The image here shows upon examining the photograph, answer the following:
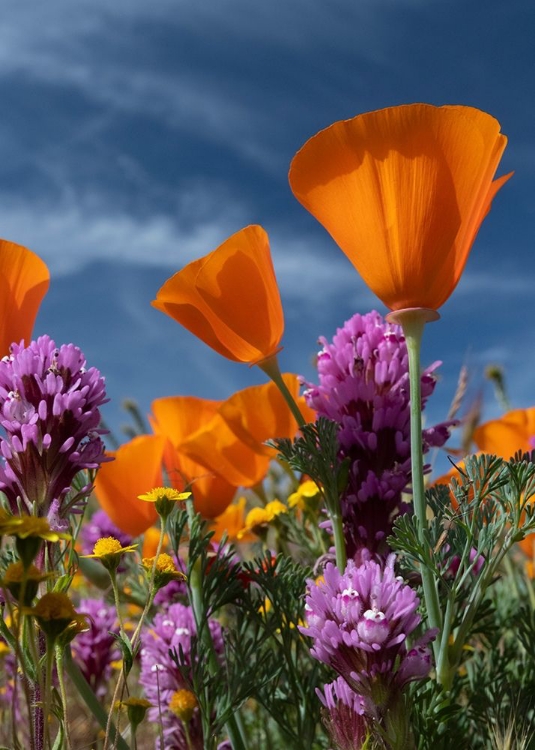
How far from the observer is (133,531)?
2.01 m

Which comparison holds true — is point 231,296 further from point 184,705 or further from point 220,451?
point 184,705

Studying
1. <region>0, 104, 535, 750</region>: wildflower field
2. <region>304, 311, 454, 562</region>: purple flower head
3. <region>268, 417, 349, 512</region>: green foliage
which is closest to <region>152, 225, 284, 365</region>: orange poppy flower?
<region>0, 104, 535, 750</region>: wildflower field

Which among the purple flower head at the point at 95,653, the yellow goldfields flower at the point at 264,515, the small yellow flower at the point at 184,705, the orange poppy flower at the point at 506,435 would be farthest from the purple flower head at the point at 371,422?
the purple flower head at the point at 95,653

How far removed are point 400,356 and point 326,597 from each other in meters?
0.49

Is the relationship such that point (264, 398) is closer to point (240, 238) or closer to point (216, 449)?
point (216, 449)

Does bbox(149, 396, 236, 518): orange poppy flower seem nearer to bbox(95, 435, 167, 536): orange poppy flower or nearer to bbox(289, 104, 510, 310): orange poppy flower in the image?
bbox(95, 435, 167, 536): orange poppy flower

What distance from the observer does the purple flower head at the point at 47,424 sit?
108cm

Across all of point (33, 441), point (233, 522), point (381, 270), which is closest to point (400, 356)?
point (381, 270)

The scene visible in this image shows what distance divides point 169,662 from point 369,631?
0.81 meters

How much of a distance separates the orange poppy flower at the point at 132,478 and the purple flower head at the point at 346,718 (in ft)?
3.03

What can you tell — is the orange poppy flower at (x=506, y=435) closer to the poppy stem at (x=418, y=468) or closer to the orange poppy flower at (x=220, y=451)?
the orange poppy flower at (x=220, y=451)

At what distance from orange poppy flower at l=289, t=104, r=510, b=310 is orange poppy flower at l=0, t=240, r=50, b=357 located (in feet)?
1.72

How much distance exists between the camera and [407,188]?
118 cm

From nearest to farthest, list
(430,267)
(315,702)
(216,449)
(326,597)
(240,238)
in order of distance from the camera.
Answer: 1. (326,597)
2. (430,267)
3. (240,238)
4. (315,702)
5. (216,449)
